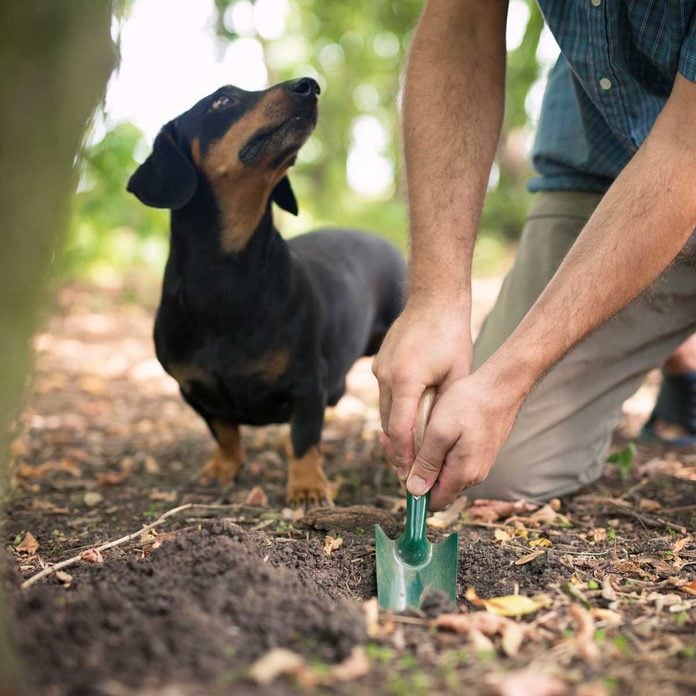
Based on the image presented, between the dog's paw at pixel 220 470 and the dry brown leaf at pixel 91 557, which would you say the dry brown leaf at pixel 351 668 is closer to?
the dry brown leaf at pixel 91 557

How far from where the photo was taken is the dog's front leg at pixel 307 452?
324 cm

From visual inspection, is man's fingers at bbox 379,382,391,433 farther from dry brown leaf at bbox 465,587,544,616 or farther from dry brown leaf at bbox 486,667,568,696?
dry brown leaf at bbox 486,667,568,696

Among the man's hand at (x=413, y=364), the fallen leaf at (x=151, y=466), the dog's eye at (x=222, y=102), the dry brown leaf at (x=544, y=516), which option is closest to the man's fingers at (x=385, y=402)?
the man's hand at (x=413, y=364)

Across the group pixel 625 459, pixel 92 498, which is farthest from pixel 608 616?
pixel 92 498

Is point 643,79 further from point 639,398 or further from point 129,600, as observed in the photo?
point 639,398

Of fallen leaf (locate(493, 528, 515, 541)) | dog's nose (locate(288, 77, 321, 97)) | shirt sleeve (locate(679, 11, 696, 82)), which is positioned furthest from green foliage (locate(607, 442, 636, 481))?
dog's nose (locate(288, 77, 321, 97))

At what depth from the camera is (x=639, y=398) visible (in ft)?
17.2

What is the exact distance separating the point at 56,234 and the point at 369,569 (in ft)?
3.89

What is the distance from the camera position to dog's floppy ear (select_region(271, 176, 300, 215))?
12.0 feet

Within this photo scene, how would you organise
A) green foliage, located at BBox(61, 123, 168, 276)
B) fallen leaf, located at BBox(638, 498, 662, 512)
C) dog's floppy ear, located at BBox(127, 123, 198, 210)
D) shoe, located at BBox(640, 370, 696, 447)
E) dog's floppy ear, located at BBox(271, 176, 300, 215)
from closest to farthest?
fallen leaf, located at BBox(638, 498, 662, 512) < dog's floppy ear, located at BBox(127, 123, 198, 210) < dog's floppy ear, located at BBox(271, 176, 300, 215) < shoe, located at BBox(640, 370, 696, 447) < green foliage, located at BBox(61, 123, 168, 276)

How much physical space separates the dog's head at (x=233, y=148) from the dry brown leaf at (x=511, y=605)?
1907mm

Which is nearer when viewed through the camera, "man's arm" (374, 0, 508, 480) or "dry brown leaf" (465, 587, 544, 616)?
"dry brown leaf" (465, 587, 544, 616)

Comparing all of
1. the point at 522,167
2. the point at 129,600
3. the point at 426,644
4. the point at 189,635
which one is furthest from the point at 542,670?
the point at 522,167

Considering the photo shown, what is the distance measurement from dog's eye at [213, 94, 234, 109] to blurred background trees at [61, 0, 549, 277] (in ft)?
2.04
